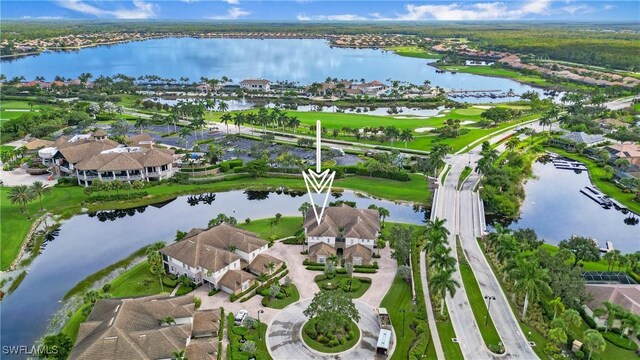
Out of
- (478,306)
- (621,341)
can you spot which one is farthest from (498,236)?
(621,341)

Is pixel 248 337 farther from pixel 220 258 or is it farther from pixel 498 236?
pixel 498 236

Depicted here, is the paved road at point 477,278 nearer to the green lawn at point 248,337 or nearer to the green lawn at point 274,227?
the green lawn at point 248,337

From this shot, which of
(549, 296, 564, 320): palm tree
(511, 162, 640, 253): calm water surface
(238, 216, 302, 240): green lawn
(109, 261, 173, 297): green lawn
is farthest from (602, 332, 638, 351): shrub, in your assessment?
(109, 261, 173, 297): green lawn

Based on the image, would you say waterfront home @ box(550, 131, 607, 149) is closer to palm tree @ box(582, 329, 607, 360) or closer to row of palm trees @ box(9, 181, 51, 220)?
palm tree @ box(582, 329, 607, 360)

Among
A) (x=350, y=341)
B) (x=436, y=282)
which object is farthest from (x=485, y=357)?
(x=350, y=341)

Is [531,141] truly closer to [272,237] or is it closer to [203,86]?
[272,237]

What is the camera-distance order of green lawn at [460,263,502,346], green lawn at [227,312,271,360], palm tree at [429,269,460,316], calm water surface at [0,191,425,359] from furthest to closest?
calm water surface at [0,191,425,359] < palm tree at [429,269,460,316] < green lawn at [460,263,502,346] < green lawn at [227,312,271,360]
